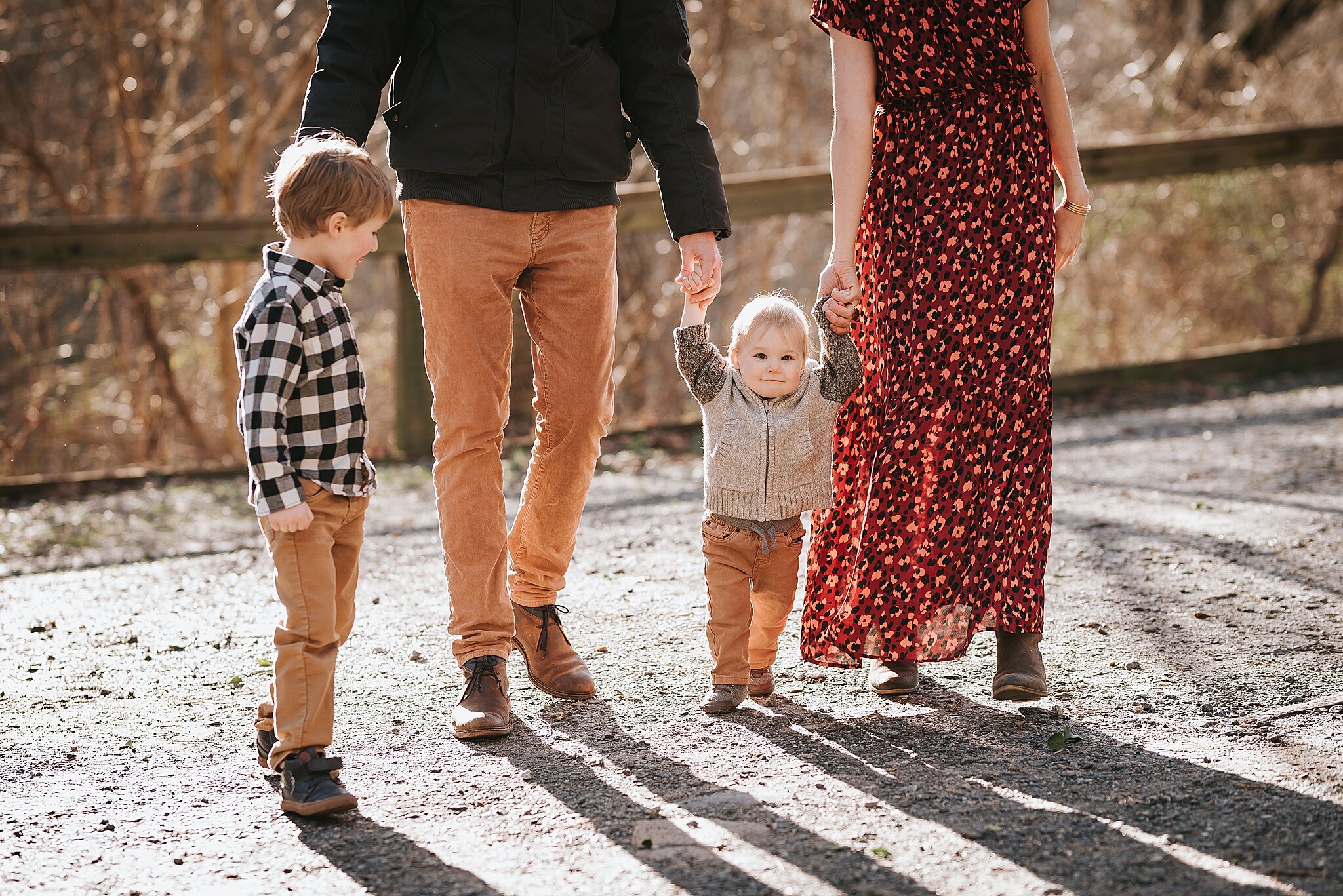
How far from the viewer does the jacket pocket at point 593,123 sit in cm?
324

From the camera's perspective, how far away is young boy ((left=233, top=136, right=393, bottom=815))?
2.60 m

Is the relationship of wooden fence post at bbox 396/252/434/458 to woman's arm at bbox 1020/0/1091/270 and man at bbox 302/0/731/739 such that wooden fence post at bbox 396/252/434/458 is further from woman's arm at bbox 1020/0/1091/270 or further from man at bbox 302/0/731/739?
woman's arm at bbox 1020/0/1091/270

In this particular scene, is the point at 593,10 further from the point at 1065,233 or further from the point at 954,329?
the point at 1065,233

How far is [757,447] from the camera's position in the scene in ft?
10.4

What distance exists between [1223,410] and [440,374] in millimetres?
5184

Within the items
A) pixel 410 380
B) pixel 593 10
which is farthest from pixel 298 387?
pixel 410 380

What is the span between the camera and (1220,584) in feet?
13.4

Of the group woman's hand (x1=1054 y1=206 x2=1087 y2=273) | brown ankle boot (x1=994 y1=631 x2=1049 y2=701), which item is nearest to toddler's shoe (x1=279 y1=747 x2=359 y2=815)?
brown ankle boot (x1=994 y1=631 x2=1049 y2=701)

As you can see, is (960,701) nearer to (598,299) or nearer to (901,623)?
(901,623)

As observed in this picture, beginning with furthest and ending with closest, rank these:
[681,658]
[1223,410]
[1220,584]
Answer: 1. [1223,410]
2. [1220,584]
3. [681,658]

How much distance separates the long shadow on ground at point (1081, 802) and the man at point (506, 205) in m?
0.70

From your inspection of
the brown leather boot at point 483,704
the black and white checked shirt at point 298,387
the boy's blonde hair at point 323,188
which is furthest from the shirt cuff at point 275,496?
the brown leather boot at point 483,704

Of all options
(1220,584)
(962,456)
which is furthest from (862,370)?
(1220,584)

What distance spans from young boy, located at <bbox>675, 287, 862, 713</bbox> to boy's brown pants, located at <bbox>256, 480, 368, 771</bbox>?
89 cm
